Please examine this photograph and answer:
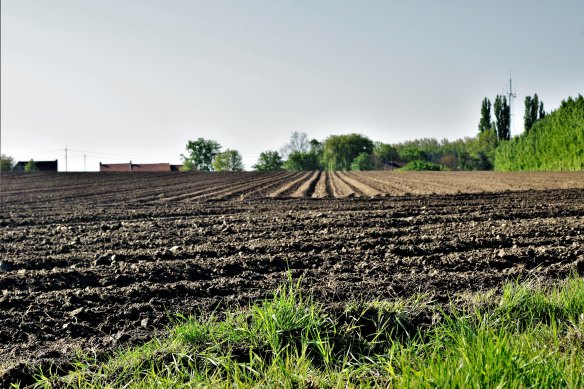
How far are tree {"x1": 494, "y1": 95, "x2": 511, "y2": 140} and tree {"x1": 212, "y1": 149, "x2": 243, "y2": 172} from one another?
4472 cm

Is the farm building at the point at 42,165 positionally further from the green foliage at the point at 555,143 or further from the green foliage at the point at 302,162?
the green foliage at the point at 555,143

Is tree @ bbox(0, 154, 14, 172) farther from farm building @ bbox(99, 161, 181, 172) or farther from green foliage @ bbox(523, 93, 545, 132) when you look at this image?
green foliage @ bbox(523, 93, 545, 132)

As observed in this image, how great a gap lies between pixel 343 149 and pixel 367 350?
3632 inches

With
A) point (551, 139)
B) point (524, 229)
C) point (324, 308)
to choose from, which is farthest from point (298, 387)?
point (551, 139)

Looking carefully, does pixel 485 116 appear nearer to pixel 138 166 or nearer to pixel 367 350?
pixel 138 166

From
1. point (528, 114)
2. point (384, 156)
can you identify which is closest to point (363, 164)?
point (384, 156)

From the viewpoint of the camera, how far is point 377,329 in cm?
389

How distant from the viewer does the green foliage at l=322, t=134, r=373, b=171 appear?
89.2 metres

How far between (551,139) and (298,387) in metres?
40.7

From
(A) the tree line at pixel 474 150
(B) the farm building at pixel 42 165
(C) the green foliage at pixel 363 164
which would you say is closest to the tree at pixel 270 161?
(A) the tree line at pixel 474 150

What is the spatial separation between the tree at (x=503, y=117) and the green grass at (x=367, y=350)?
5683cm

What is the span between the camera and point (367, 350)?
145 inches

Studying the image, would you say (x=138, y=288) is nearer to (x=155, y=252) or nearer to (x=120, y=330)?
(x=120, y=330)

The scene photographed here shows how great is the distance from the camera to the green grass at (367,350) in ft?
9.05
